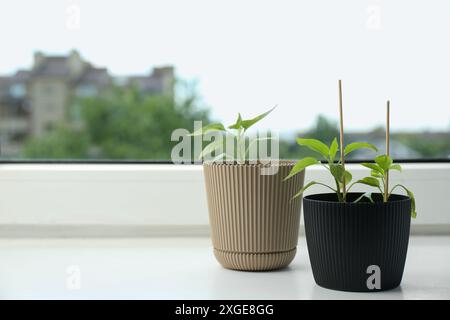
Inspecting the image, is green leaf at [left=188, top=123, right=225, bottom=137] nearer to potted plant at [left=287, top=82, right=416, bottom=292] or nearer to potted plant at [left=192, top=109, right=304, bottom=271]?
potted plant at [left=192, top=109, right=304, bottom=271]

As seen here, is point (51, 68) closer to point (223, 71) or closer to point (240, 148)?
point (223, 71)

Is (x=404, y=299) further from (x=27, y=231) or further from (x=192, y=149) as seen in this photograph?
(x=27, y=231)

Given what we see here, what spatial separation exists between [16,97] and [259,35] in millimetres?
9014

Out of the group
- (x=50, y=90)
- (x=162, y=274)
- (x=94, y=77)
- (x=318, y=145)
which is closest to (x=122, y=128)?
(x=94, y=77)

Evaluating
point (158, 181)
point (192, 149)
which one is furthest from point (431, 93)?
point (158, 181)

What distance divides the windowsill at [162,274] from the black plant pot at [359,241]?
33 mm

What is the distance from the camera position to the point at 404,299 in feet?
4.37

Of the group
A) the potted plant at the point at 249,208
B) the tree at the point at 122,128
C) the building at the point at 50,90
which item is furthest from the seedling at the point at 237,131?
the building at the point at 50,90

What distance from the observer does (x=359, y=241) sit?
53.1 inches

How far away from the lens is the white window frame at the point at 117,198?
6.89ft

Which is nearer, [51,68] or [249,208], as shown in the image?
[249,208]

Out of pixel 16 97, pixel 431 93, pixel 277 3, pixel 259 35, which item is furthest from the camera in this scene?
pixel 16 97

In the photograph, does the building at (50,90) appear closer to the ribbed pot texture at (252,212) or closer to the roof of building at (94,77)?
the roof of building at (94,77)

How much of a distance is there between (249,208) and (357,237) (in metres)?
0.31
